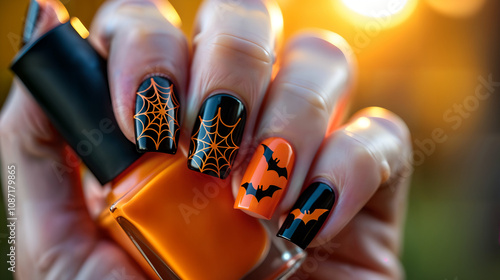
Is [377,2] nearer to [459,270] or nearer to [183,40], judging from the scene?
[183,40]

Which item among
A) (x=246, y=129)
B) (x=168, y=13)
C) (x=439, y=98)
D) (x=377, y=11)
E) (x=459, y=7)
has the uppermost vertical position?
(x=168, y=13)

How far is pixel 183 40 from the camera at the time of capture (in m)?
0.41

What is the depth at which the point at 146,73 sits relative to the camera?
1.23 feet

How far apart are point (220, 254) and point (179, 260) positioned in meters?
0.04

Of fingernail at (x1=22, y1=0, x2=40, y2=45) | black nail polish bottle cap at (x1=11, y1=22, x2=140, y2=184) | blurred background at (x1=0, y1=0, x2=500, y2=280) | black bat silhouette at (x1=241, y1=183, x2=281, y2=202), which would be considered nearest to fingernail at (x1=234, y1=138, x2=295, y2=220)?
black bat silhouette at (x1=241, y1=183, x2=281, y2=202)

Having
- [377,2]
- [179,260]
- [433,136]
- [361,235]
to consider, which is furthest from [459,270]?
[179,260]

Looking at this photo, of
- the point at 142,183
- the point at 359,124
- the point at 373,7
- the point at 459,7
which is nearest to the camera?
the point at 142,183

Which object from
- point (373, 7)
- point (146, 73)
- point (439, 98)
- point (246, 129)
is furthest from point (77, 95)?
point (439, 98)

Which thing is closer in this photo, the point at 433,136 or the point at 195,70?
the point at 195,70

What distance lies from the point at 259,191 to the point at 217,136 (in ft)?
0.23

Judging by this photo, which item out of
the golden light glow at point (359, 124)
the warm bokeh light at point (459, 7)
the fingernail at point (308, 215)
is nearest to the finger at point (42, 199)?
the fingernail at point (308, 215)

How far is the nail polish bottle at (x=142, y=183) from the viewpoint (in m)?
0.34

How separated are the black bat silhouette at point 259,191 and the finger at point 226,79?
26 millimetres

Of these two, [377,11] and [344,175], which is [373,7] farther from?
[344,175]
